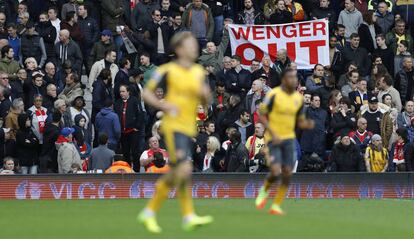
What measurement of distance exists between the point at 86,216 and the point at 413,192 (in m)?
8.15

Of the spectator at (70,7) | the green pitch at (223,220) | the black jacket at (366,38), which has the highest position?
the spectator at (70,7)

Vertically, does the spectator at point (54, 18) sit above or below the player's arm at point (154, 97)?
above

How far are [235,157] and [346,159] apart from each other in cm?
225

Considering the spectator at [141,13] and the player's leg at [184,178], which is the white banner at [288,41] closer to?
the spectator at [141,13]

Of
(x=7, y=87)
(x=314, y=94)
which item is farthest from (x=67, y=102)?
(x=314, y=94)

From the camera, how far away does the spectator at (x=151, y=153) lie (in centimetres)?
2406

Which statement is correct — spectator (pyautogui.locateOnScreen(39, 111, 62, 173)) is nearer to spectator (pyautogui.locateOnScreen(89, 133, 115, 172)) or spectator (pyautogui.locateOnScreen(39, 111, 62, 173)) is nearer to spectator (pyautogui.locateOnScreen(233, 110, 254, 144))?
spectator (pyautogui.locateOnScreen(89, 133, 115, 172))

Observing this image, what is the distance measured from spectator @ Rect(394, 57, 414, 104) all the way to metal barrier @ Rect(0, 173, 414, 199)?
12.9 ft

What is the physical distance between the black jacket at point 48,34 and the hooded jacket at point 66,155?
3.61 meters

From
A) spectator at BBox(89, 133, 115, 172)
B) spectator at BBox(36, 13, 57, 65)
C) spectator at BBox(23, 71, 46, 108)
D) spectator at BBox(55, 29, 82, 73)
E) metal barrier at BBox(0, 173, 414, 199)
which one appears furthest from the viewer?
spectator at BBox(36, 13, 57, 65)

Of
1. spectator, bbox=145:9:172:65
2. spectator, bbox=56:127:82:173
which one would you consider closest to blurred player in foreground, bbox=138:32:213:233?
spectator, bbox=56:127:82:173

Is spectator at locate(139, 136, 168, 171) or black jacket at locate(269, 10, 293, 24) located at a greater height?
black jacket at locate(269, 10, 293, 24)

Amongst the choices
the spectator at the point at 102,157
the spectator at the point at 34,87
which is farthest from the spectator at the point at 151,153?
the spectator at the point at 34,87

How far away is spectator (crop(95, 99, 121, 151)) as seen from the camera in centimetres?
2562
